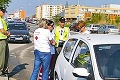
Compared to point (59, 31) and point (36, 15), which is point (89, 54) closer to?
point (59, 31)

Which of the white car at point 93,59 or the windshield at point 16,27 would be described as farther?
the windshield at point 16,27

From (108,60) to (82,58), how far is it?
60 cm

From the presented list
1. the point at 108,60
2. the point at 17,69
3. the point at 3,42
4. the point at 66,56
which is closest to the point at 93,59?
the point at 108,60

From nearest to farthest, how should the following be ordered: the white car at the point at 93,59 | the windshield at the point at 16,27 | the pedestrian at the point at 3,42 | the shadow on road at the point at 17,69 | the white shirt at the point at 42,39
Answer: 1. the white car at the point at 93,59
2. the white shirt at the point at 42,39
3. the pedestrian at the point at 3,42
4. the shadow on road at the point at 17,69
5. the windshield at the point at 16,27

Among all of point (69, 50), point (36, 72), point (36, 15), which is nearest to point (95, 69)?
point (69, 50)

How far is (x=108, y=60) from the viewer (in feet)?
14.8

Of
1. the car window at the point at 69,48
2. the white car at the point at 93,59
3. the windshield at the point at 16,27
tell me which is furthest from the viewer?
the windshield at the point at 16,27

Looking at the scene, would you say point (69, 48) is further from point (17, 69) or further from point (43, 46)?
point (17, 69)

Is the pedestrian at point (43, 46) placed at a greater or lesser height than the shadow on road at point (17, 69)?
greater

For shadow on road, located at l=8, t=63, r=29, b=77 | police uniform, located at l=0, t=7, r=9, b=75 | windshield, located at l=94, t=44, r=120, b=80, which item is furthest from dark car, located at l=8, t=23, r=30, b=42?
windshield, located at l=94, t=44, r=120, b=80

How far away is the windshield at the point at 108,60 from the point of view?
4271 millimetres

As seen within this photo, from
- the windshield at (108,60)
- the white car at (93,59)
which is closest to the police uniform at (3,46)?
the white car at (93,59)

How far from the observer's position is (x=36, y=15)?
633 feet

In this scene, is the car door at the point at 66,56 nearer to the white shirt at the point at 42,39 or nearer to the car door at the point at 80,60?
the car door at the point at 80,60
